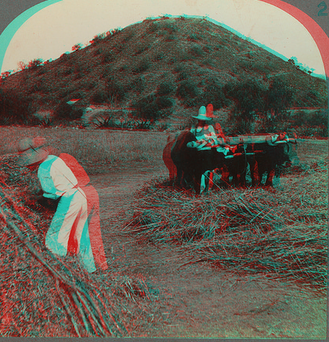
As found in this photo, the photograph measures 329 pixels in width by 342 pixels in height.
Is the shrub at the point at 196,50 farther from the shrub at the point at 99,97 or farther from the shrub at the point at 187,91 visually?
the shrub at the point at 99,97

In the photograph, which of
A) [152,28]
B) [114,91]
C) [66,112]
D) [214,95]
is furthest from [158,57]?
[66,112]

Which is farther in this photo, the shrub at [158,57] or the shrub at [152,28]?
the shrub at [158,57]

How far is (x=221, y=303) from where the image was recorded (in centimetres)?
129

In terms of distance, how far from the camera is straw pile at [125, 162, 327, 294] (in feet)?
4.74

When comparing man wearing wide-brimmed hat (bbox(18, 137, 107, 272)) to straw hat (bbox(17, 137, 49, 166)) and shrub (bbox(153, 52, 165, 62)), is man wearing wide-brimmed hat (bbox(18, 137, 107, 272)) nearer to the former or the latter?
straw hat (bbox(17, 137, 49, 166))

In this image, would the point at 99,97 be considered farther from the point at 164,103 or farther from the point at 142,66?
the point at 142,66

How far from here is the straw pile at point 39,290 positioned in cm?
95

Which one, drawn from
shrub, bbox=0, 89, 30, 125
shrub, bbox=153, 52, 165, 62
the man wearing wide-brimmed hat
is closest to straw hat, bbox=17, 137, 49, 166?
the man wearing wide-brimmed hat

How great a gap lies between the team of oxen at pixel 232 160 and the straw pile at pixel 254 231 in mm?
595

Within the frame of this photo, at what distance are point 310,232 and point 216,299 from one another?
0.78 m

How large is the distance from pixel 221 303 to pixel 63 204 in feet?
3.21

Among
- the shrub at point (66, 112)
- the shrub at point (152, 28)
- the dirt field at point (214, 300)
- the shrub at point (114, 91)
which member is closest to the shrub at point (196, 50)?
the shrub at point (152, 28)

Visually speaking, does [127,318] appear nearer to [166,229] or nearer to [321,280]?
[166,229]

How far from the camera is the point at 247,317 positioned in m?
1.20
